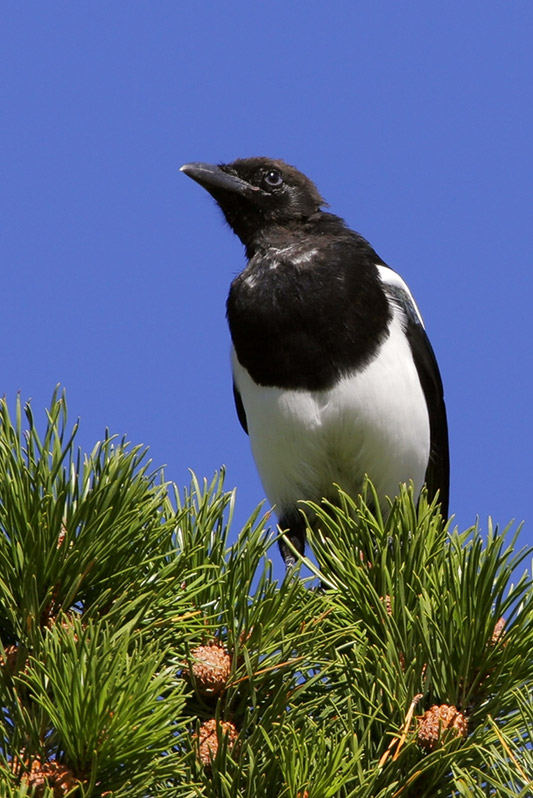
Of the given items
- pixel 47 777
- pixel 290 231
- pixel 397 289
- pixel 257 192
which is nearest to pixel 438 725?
pixel 47 777

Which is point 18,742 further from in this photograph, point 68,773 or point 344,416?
point 344,416

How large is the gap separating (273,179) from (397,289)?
0.93m

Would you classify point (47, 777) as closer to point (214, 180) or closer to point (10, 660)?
point (10, 660)

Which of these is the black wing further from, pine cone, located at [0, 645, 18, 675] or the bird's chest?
pine cone, located at [0, 645, 18, 675]

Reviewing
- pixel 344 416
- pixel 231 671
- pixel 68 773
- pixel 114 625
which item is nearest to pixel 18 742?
pixel 68 773

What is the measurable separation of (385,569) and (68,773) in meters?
0.73

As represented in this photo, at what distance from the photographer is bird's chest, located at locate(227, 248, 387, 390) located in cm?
429

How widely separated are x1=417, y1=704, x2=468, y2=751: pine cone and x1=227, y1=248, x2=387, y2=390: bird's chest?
8.17ft

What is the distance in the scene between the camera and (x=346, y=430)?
4371mm

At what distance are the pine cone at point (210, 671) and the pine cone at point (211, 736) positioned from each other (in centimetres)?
7

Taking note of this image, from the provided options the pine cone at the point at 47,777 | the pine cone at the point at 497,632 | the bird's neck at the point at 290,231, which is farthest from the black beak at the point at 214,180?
the pine cone at the point at 47,777

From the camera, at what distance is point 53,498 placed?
1861 mm

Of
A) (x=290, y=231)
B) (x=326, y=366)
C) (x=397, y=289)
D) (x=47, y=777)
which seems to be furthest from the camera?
(x=290, y=231)

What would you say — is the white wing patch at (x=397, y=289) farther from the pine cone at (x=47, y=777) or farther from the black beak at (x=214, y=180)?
the pine cone at (x=47, y=777)
